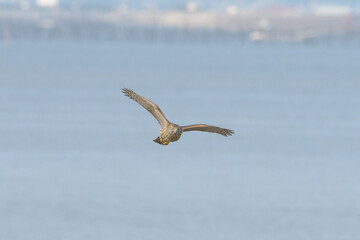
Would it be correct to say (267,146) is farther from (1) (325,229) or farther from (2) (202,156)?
(1) (325,229)

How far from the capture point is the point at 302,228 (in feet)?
193

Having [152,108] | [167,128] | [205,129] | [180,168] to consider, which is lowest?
[167,128]

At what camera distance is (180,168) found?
247ft

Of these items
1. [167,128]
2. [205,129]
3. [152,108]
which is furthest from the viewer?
[205,129]

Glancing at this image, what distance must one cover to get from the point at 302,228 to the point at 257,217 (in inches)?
117

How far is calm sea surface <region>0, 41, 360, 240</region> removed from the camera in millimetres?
59469

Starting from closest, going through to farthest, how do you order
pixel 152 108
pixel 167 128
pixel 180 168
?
pixel 167 128 < pixel 152 108 < pixel 180 168

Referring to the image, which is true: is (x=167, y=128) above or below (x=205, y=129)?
below

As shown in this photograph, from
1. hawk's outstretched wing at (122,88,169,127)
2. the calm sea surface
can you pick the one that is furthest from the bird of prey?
the calm sea surface

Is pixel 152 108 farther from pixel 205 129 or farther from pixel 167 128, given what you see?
pixel 205 129

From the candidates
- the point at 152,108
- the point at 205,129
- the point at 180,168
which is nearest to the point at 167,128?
the point at 152,108

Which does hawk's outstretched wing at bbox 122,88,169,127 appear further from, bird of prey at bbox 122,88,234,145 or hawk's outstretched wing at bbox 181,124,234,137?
hawk's outstretched wing at bbox 181,124,234,137

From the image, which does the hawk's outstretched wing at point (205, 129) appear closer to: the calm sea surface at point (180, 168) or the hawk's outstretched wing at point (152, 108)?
the hawk's outstretched wing at point (152, 108)

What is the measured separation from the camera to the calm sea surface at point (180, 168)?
59469mm
